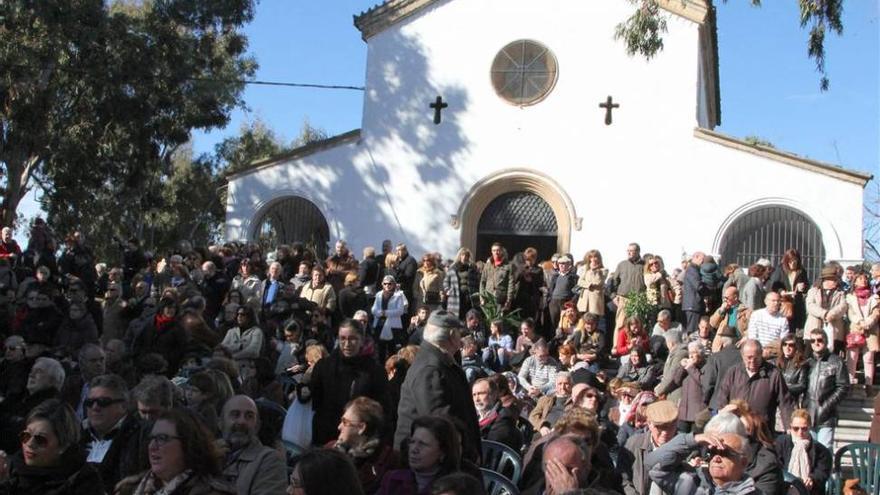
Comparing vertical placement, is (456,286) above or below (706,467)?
above

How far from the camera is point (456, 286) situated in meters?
17.5

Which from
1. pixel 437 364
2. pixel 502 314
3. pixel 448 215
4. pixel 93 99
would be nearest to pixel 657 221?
pixel 448 215

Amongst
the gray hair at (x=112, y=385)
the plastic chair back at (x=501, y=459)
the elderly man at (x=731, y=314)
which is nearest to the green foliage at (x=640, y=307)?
the elderly man at (x=731, y=314)

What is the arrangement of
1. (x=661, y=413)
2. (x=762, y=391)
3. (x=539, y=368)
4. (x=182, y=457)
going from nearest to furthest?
(x=182, y=457)
(x=661, y=413)
(x=762, y=391)
(x=539, y=368)

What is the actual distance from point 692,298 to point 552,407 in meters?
6.77

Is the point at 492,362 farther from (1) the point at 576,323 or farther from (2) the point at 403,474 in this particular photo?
(2) the point at 403,474

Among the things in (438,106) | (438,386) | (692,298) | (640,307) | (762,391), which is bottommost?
(438,386)

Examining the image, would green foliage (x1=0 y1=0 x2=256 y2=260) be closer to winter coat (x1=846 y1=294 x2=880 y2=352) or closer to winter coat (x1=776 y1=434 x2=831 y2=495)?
winter coat (x1=846 y1=294 x2=880 y2=352)

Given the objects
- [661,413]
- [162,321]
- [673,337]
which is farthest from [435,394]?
[673,337]

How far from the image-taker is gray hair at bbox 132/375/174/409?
7027 millimetres

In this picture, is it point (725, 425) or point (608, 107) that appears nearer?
point (725, 425)

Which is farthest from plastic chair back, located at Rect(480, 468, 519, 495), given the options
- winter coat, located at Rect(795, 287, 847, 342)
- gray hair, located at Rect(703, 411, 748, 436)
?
winter coat, located at Rect(795, 287, 847, 342)

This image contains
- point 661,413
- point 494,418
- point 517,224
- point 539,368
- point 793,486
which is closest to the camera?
point 793,486

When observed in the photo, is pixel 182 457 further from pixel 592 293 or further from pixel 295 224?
pixel 295 224
